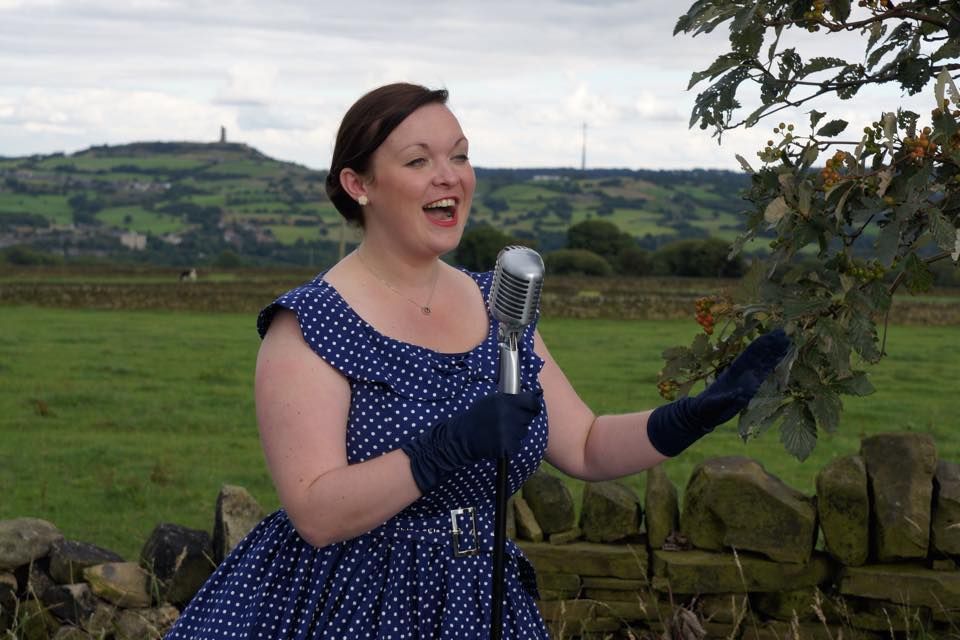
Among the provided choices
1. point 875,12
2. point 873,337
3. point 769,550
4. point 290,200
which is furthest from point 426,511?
point 290,200

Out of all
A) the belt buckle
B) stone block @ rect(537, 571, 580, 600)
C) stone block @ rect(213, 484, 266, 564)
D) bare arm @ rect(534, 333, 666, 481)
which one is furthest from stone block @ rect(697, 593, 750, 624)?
the belt buckle

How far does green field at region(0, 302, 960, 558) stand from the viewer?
1041 cm

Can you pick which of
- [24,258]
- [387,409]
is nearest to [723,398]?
[387,409]

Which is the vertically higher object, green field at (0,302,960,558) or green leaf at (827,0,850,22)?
green leaf at (827,0,850,22)

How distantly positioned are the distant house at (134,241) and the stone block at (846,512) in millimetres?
119251

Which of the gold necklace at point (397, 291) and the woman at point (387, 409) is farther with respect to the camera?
the gold necklace at point (397, 291)

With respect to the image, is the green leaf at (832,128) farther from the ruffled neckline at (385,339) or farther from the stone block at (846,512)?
the stone block at (846,512)

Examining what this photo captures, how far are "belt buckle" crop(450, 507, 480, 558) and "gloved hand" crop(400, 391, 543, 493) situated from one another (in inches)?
17.1

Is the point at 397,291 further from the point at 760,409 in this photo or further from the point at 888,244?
the point at 888,244

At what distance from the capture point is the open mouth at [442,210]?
3.29 meters

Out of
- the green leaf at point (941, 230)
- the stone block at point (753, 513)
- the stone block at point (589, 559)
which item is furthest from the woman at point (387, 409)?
the stone block at point (589, 559)

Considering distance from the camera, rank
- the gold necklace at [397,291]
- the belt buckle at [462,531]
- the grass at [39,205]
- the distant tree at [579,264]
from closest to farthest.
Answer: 1. the belt buckle at [462,531]
2. the gold necklace at [397,291]
3. the distant tree at [579,264]
4. the grass at [39,205]

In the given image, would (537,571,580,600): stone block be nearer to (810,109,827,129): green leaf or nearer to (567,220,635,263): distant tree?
(810,109,827,129): green leaf

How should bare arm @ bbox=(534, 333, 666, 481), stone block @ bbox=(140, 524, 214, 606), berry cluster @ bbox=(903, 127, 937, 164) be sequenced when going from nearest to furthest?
1. berry cluster @ bbox=(903, 127, 937, 164)
2. bare arm @ bbox=(534, 333, 666, 481)
3. stone block @ bbox=(140, 524, 214, 606)
